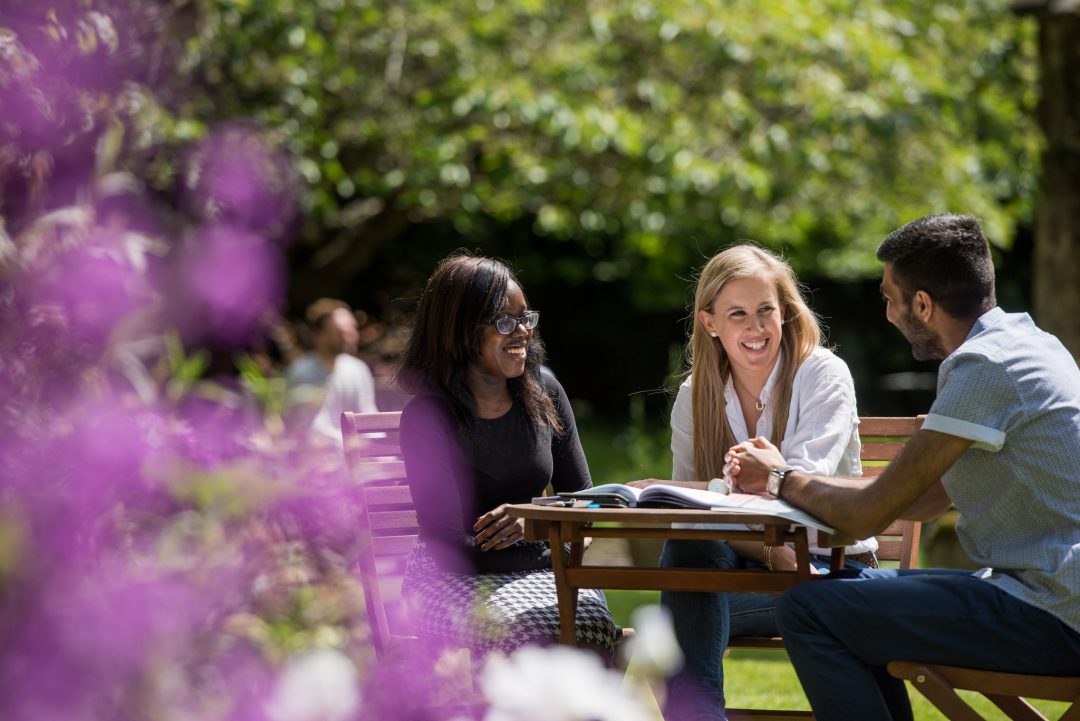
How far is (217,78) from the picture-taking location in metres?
9.38

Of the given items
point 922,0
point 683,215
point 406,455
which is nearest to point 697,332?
point 406,455

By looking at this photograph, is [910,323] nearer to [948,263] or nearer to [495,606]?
[948,263]

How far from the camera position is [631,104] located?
34.3ft

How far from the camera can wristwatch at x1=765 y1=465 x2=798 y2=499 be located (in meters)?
2.95

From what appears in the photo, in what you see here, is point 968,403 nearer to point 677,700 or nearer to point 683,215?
point 677,700

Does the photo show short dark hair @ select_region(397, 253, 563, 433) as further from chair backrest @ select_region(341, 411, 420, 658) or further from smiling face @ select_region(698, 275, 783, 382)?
smiling face @ select_region(698, 275, 783, 382)

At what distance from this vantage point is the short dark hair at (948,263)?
286 cm

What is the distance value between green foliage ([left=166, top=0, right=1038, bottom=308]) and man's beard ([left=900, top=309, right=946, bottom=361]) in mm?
6451

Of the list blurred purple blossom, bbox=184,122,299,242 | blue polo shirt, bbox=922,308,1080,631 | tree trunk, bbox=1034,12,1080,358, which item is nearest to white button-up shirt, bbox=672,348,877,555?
blue polo shirt, bbox=922,308,1080,631

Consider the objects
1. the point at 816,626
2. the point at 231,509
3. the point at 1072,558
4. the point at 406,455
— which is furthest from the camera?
the point at 406,455

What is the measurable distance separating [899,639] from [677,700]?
0.71m

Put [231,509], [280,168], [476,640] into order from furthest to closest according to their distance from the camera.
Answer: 1. [280,168]
2. [476,640]
3. [231,509]

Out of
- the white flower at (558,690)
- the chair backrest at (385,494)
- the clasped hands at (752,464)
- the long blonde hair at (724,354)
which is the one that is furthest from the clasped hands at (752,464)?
the white flower at (558,690)

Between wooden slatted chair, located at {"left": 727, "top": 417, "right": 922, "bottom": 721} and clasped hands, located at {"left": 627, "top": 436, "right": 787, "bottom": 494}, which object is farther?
wooden slatted chair, located at {"left": 727, "top": 417, "right": 922, "bottom": 721}
